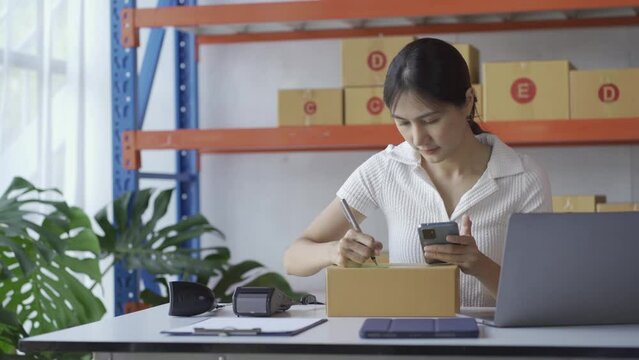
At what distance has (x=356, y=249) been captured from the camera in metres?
1.82

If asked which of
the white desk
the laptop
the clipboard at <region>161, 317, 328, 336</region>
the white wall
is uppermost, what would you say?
the white wall

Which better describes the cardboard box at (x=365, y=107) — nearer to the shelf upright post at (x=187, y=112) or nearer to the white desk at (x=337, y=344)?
the shelf upright post at (x=187, y=112)

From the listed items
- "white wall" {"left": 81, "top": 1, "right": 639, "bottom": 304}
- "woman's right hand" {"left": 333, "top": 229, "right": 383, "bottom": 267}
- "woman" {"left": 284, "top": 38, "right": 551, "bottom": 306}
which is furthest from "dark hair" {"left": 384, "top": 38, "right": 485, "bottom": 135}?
"white wall" {"left": 81, "top": 1, "right": 639, "bottom": 304}

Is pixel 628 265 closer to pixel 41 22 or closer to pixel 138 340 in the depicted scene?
pixel 138 340

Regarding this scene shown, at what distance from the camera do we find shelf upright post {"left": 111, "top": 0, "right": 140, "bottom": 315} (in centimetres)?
337

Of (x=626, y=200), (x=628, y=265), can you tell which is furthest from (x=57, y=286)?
(x=626, y=200)

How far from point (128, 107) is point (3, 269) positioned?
996mm

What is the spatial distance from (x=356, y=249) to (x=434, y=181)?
419 mm

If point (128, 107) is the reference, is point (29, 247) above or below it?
below

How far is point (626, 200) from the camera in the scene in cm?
353

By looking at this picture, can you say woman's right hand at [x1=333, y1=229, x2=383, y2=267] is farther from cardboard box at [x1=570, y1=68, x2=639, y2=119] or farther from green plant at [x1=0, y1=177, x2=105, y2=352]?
cardboard box at [x1=570, y1=68, x2=639, y2=119]

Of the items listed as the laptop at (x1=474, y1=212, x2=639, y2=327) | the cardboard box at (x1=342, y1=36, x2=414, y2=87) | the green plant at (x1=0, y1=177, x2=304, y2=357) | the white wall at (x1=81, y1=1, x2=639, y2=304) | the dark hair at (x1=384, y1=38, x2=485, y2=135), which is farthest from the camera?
the white wall at (x1=81, y1=1, x2=639, y2=304)

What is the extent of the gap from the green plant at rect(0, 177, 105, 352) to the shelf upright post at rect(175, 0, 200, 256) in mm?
985

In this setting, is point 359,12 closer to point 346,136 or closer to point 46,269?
point 346,136
